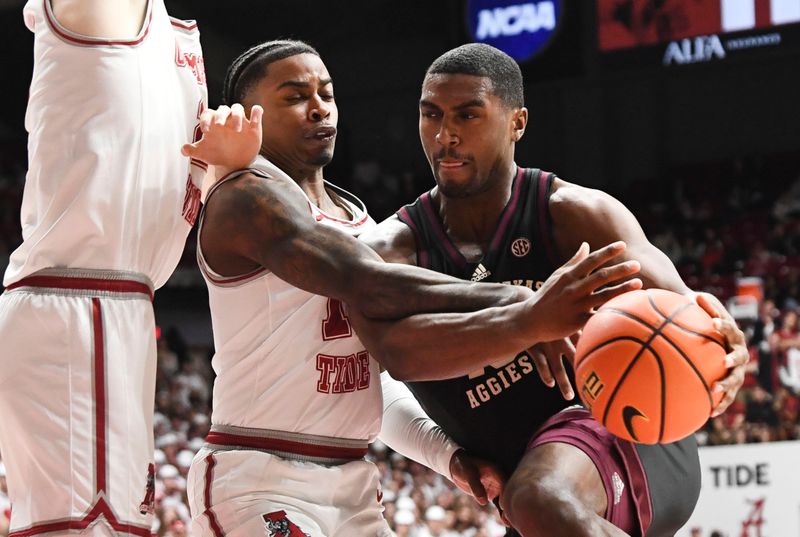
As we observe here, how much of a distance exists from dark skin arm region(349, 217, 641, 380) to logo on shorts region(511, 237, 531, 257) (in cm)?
96

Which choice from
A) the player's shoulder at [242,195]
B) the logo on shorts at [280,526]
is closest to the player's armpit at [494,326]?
the player's shoulder at [242,195]

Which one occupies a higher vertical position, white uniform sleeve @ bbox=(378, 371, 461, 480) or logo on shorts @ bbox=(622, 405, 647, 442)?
logo on shorts @ bbox=(622, 405, 647, 442)

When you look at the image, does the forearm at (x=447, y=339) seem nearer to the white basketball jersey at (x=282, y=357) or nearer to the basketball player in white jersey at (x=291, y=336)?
the basketball player in white jersey at (x=291, y=336)

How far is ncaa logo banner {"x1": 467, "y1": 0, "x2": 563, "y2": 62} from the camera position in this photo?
488 inches

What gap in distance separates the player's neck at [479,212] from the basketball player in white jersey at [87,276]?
42.2 inches

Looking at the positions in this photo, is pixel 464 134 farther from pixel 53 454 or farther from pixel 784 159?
pixel 784 159

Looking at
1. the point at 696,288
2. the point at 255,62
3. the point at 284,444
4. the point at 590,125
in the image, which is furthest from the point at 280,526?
the point at 590,125

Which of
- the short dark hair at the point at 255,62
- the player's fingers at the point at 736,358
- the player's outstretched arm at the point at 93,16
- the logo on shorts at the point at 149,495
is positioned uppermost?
the player's outstretched arm at the point at 93,16

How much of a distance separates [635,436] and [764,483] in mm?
5342

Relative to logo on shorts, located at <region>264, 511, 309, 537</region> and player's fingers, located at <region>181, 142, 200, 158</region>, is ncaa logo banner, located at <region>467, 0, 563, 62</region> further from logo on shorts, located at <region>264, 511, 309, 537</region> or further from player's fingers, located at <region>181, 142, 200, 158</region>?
logo on shorts, located at <region>264, 511, 309, 537</region>

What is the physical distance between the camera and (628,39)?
12203 mm

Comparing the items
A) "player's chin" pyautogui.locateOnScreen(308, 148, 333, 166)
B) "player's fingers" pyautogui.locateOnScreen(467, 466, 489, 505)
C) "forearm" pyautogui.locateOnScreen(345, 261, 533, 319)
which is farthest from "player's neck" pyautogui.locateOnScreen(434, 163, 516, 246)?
"forearm" pyautogui.locateOnScreen(345, 261, 533, 319)

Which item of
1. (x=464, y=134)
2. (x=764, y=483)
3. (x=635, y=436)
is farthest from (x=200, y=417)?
(x=635, y=436)

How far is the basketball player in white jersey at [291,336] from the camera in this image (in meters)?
2.78
